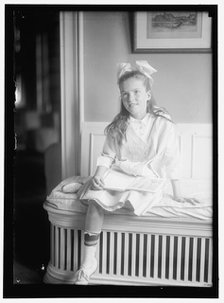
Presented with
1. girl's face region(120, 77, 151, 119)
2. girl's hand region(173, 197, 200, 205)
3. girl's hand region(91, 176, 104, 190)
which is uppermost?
girl's face region(120, 77, 151, 119)

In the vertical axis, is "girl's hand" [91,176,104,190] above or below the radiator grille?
above

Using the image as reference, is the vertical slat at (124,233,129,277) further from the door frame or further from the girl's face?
the girl's face

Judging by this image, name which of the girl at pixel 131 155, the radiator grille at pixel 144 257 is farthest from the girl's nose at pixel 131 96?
the radiator grille at pixel 144 257

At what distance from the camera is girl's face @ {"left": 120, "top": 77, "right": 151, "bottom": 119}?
1393 millimetres

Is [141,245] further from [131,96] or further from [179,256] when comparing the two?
[131,96]

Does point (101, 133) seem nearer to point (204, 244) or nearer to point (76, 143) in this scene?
point (76, 143)

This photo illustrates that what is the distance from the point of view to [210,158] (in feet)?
4.68

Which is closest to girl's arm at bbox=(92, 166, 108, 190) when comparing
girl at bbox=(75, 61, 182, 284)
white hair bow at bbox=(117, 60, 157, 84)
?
girl at bbox=(75, 61, 182, 284)

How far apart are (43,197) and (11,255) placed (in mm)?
263

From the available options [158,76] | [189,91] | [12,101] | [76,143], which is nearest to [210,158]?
[189,91]

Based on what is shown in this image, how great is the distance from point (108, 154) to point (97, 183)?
120 mm

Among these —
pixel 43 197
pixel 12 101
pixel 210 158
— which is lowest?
pixel 43 197

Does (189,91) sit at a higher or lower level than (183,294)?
higher

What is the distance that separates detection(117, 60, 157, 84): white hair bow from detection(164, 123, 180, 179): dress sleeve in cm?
23
